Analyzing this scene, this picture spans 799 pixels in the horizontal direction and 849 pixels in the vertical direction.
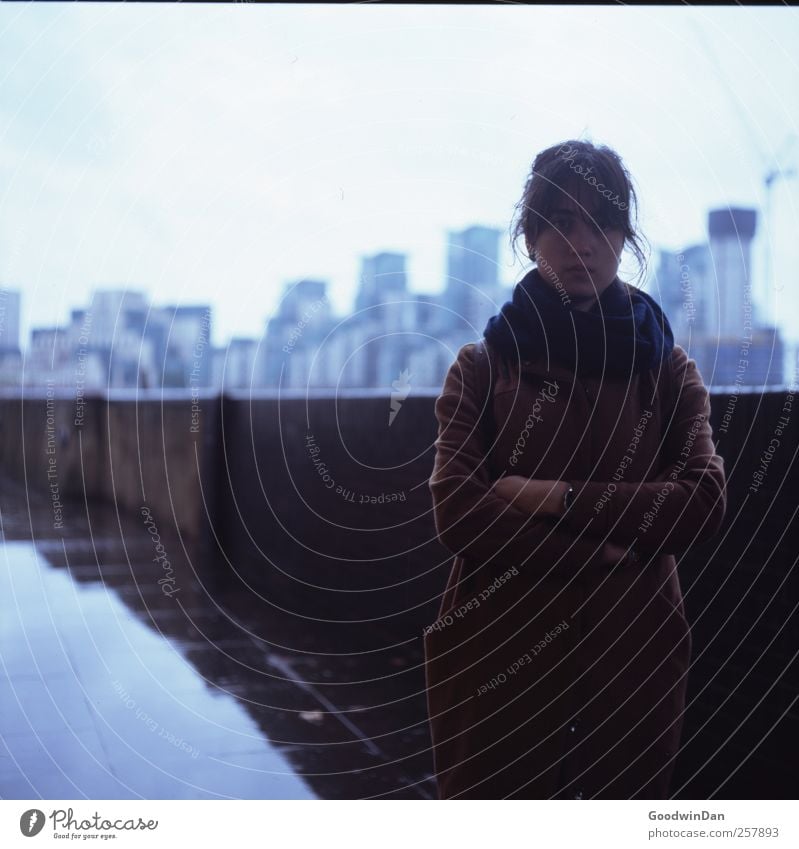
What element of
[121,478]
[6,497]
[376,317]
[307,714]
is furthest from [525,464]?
[6,497]

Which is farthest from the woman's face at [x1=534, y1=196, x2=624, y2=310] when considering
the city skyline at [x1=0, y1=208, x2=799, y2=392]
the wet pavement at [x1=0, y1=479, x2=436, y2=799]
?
the wet pavement at [x1=0, y1=479, x2=436, y2=799]

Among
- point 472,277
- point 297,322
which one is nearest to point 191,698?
point 297,322

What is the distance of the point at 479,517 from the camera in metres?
1.09

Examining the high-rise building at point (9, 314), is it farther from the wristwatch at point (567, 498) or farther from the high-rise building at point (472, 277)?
the wristwatch at point (567, 498)

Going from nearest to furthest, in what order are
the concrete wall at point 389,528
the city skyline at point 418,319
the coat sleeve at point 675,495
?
the coat sleeve at point 675,495, the city skyline at point 418,319, the concrete wall at point 389,528

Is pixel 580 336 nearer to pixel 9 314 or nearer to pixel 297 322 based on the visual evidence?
pixel 297 322

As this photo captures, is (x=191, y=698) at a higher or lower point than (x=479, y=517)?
lower

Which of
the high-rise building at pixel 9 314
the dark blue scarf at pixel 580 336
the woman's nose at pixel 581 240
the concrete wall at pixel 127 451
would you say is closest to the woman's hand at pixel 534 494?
the dark blue scarf at pixel 580 336

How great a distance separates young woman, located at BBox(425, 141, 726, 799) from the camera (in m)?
1.10

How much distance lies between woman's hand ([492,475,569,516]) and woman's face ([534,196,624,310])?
20 centimetres

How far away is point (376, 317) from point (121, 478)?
3742mm

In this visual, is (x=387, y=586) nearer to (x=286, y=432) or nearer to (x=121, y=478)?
(x=286, y=432)

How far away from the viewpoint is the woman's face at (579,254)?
115 cm

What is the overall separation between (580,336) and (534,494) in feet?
0.58
